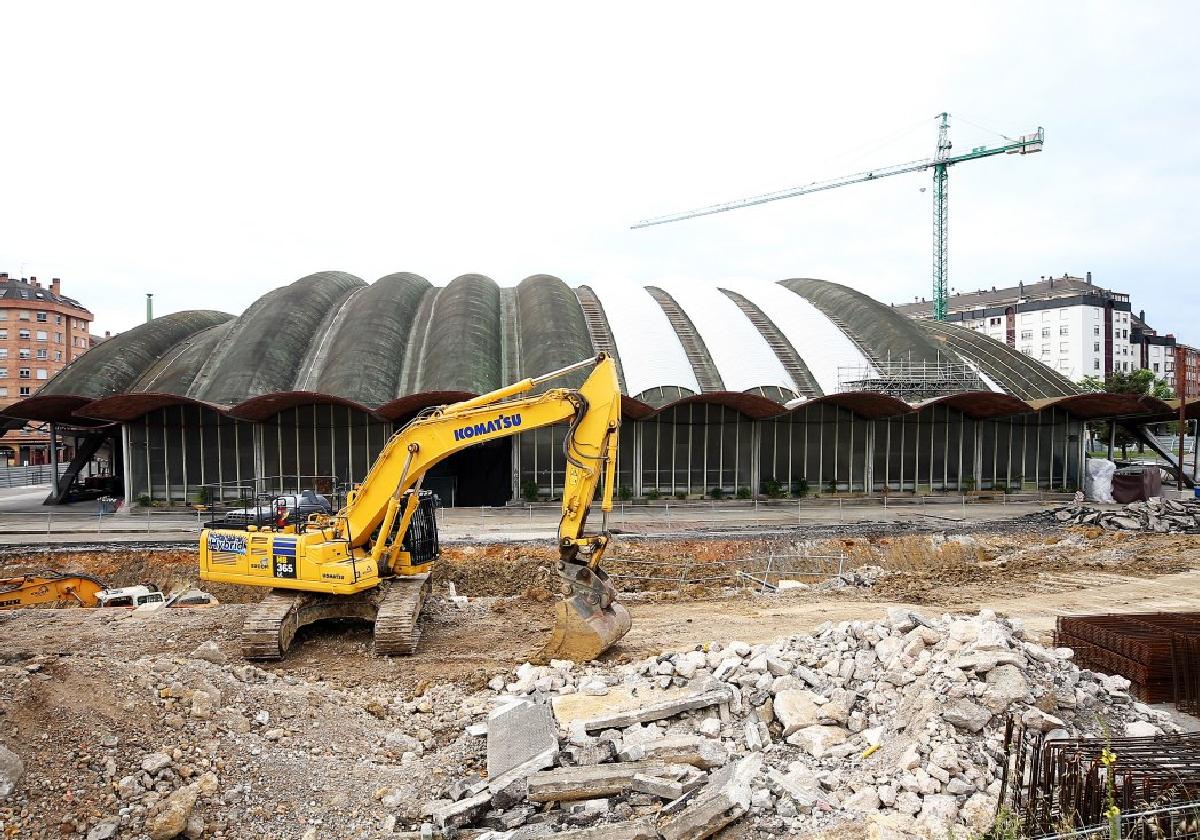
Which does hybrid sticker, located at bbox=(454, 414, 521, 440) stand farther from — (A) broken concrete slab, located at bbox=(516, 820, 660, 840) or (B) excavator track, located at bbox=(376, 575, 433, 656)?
(A) broken concrete slab, located at bbox=(516, 820, 660, 840)

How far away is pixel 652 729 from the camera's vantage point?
9609 mm

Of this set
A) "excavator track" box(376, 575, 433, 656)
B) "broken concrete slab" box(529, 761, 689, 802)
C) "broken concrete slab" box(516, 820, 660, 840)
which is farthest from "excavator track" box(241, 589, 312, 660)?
"broken concrete slab" box(516, 820, 660, 840)

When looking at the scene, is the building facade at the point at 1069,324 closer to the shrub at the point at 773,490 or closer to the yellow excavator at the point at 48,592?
the shrub at the point at 773,490

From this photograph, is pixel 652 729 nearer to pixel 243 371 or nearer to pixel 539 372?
pixel 539 372

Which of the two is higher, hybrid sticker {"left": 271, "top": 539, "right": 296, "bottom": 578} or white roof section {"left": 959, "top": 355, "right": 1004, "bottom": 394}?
white roof section {"left": 959, "top": 355, "right": 1004, "bottom": 394}

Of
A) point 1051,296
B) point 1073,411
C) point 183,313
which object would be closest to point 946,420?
point 1073,411

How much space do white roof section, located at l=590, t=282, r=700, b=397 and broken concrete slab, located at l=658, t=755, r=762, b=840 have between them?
27721mm

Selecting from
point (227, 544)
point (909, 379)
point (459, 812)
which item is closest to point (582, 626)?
point (459, 812)

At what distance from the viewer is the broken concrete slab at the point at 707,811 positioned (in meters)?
7.32

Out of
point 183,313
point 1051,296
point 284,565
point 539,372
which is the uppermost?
point 1051,296

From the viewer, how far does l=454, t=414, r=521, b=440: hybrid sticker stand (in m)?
13.4

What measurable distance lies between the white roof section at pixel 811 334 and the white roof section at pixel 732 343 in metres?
1.78

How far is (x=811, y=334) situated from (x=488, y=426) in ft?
106

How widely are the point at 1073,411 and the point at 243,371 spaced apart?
129 ft
